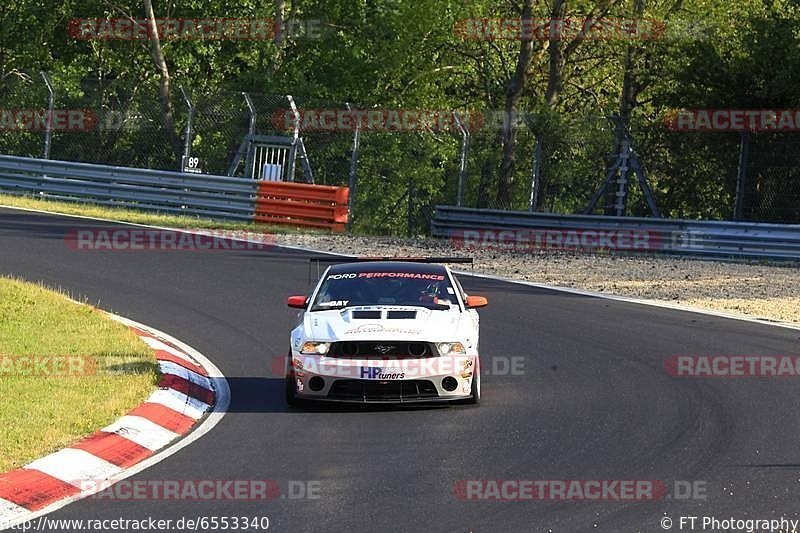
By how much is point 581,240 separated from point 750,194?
3.60m

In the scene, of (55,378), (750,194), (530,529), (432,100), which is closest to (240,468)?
(530,529)

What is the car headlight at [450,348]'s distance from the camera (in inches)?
452

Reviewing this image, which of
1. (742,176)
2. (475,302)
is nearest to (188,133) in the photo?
(742,176)

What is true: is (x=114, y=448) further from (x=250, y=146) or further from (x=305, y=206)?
(x=250, y=146)

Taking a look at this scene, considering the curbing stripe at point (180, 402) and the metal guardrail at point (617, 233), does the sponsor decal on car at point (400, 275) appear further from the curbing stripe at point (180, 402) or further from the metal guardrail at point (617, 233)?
the metal guardrail at point (617, 233)

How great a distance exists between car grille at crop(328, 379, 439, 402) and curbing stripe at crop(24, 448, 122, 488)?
2.65 metres

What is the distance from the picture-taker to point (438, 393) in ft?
37.4

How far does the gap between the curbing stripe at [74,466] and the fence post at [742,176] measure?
1906cm

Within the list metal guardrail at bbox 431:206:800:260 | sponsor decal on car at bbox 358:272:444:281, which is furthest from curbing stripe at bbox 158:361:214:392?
metal guardrail at bbox 431:206:800:260

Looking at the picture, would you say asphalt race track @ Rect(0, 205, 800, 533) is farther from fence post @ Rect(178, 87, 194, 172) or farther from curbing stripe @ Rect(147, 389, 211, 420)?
fence post @ Rect(178, 87, 194, 172)

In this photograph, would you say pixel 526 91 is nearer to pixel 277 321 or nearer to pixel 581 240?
pixel 581 240

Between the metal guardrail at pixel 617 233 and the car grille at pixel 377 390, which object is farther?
the metal guardrail at pixel 617 233

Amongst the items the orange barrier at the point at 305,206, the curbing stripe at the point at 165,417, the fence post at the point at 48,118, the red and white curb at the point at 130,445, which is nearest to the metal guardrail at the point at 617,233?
the orange barrier at the point at 305,206

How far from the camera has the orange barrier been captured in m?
27.4
